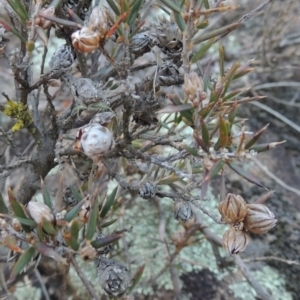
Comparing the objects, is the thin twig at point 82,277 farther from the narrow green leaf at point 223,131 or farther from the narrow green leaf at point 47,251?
the narrow green leaf at point 223,131

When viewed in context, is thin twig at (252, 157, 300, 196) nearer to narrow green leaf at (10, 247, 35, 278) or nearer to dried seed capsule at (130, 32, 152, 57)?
dried seed capsule at (130, 32, 152, 57)

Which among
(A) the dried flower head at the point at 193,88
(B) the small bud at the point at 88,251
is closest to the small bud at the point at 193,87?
(A) the dried flower head at the point at 193,88

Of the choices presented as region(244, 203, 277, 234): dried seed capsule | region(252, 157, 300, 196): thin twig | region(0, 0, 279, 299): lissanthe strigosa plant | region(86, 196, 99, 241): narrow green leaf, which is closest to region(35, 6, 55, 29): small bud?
region(0, 0, 279, 299): lissanthe strigosa plant

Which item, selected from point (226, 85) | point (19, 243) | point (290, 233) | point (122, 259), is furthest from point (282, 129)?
point (19, 243)

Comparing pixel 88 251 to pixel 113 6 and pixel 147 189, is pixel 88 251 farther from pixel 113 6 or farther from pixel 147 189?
pixel 113 6

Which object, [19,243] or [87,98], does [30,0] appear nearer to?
[87,98]

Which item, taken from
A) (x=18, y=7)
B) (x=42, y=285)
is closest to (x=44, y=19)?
(x=18, y=7)
